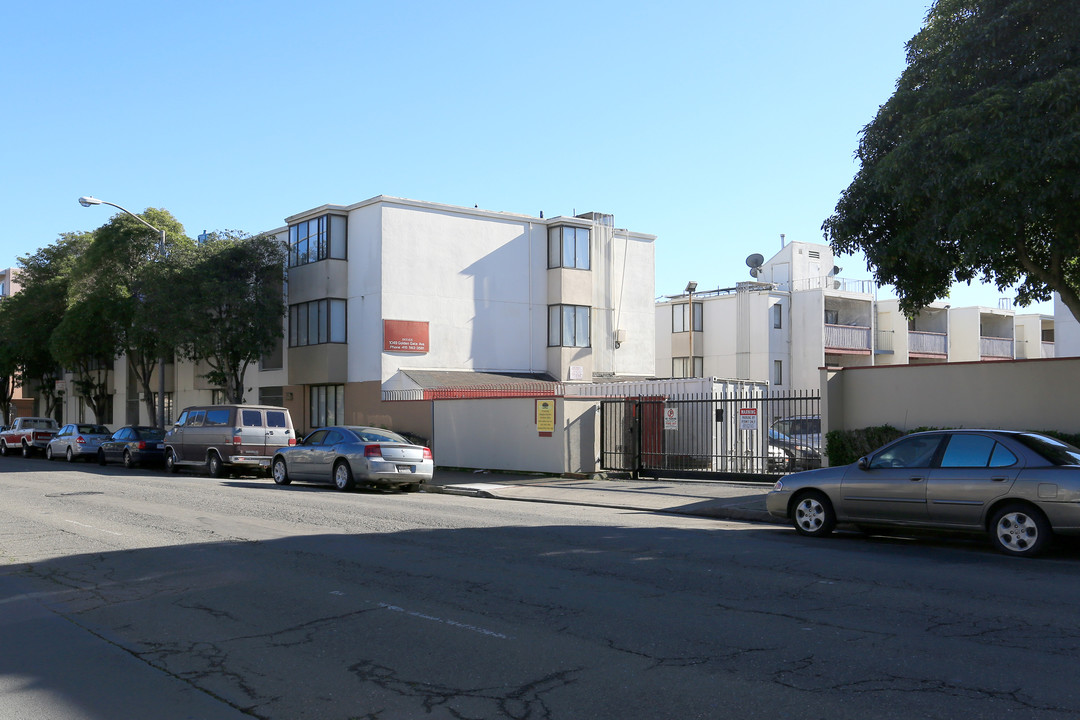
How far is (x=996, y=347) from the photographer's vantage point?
51.0m

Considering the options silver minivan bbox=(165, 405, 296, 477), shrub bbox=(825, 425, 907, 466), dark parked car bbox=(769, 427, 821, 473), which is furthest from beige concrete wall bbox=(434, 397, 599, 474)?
shrub bbox=(825, 425, 907, 466)

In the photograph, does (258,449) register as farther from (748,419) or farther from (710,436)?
(748,419)

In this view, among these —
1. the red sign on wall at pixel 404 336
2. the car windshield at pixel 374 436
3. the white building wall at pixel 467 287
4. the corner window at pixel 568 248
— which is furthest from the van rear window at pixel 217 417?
the corner window at pixel 568 248

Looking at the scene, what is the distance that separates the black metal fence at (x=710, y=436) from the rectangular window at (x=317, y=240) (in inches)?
581

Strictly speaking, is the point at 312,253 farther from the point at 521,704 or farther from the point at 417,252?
the point at 521,704

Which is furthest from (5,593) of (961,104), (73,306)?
(73,306)

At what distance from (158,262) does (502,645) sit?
102ft

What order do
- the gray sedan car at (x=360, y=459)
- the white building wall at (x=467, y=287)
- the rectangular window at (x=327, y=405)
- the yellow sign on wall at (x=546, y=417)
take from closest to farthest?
1. the gray sedan car at (x=360, y=459)
2. the yellow sign on wall at (x=546, y=417)
3. the white building wall at (x=467, y=287)
4. the rectangular window at (x=327, y=405)

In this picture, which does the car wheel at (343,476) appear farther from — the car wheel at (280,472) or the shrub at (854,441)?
the shrub at (854,441)

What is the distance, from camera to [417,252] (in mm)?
33406

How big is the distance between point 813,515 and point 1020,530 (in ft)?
8.70

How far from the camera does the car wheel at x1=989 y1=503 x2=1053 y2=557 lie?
34.6ft

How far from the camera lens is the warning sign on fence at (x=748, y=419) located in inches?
778

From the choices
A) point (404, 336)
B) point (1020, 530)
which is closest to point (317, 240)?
point (404, 336)
